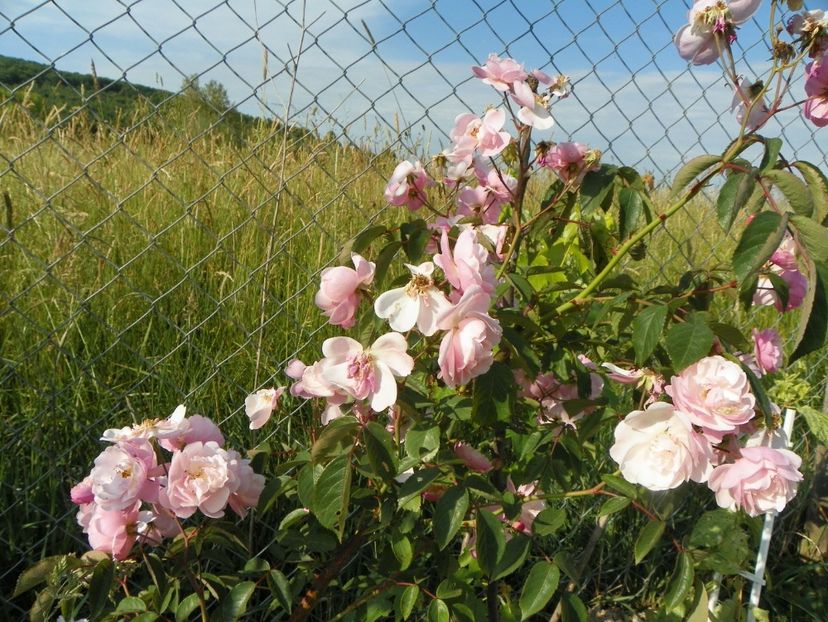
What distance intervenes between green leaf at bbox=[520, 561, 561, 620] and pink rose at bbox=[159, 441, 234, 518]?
0.45m

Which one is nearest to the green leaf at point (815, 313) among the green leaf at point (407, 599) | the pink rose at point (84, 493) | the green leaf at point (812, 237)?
the green leaf at point (812, 237)

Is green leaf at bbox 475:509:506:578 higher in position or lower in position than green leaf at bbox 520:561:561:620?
higher

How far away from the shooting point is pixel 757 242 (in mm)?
863

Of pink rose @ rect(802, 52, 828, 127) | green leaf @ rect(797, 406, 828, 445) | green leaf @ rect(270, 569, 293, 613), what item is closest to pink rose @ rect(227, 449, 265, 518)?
green leaf @ rect(270, 569, 293, 613)

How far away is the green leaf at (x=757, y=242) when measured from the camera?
0.84 m

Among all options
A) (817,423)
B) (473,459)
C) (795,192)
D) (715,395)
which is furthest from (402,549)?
(817,423)

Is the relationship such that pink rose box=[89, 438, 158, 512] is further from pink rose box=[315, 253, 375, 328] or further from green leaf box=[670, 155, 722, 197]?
green leaf box=[670, 155, 722, 197]

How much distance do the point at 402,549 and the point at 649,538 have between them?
37 centimetres

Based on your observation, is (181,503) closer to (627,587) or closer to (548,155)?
(548,155)

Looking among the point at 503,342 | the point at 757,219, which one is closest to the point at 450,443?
the point at 503,342

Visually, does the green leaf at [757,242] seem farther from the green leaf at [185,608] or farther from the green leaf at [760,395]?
the green leaf at [185,608]

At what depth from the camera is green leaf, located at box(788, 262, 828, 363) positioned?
0.85 m

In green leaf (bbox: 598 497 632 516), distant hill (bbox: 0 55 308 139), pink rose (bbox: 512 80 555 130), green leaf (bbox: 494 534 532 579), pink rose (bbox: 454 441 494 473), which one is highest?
distant hill (bbox: 0 55 308 139)

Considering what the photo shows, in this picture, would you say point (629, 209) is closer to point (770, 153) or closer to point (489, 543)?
point (770, 153)
